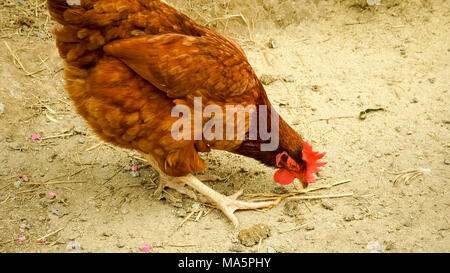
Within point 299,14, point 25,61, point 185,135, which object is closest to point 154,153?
point 185,135

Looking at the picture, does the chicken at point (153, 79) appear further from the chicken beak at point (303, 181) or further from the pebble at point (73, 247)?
the pebble at point (73, 247)

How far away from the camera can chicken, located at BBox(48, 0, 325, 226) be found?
7.95ft

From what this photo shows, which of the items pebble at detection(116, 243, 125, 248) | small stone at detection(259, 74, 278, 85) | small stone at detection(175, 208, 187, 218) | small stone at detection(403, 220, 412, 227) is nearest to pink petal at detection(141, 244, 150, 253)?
pebble at detection(116, 243, 125, 248)

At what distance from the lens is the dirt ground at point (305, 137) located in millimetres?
2684

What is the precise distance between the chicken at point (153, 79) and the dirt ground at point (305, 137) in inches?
18.3

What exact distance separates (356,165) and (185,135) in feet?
4.94

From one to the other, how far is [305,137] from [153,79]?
5.47 feet

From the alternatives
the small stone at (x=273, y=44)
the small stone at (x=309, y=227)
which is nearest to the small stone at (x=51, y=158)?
the small stone at (x=309, y=227)

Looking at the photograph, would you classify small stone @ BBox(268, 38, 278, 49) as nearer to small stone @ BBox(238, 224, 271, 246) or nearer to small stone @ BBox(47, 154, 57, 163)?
small stone @ BBox(238, 224, 271, 246)

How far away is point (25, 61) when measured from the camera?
153 inches

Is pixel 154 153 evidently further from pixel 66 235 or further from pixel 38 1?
pixel 38 1

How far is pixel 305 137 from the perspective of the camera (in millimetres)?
3594

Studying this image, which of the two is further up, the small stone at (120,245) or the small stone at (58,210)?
the small stone at (120,245)

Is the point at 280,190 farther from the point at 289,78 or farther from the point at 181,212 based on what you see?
the point at 289,78
